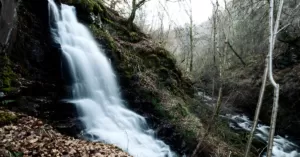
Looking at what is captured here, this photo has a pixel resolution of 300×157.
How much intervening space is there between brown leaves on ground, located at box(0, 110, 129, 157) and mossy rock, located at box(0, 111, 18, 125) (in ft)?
0.31

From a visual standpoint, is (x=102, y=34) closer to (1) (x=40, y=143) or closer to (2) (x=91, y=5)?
(2) (x=91, y=5)

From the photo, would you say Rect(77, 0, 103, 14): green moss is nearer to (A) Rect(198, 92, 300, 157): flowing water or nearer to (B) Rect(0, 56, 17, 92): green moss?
(B) Rect(0, 56, 17, 92): green moss

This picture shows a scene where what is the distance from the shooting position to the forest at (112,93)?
5.04 metres

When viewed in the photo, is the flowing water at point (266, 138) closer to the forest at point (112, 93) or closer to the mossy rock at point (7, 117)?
the forest at point (112, 93)

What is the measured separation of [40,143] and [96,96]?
12.2ft

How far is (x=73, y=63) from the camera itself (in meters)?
7.82

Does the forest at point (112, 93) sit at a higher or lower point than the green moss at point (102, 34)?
lower

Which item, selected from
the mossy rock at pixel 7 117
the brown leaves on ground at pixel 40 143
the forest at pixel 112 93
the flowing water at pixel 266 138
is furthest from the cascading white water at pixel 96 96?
the flowing water at pixel 266 138

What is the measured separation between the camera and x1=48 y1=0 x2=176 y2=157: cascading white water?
6.78 m

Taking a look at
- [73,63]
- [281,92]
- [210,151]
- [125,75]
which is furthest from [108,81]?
[281,92]

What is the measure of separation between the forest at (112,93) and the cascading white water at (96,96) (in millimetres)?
40

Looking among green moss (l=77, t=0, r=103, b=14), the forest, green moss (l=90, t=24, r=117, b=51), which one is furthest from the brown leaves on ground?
green moss (l=77, t=0, r=103, b=14)

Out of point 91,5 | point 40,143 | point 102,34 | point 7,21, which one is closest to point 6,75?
point 7,21

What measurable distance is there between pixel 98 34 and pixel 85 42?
1044 mm
